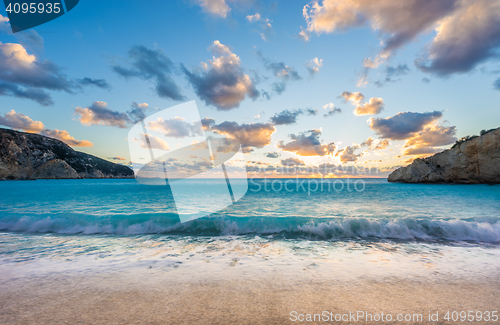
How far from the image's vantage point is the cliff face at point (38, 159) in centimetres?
8506

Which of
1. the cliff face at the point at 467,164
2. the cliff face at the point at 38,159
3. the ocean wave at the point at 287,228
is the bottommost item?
the ocean wave at the point at 287,228

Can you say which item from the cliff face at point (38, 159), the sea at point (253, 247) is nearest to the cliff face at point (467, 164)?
the sea at point (253, 247)

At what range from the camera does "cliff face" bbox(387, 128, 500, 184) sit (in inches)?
1529

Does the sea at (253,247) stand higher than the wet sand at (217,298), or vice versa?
the wet sand at (217,298)

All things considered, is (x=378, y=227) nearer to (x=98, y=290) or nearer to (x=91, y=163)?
(x=98, y=290)

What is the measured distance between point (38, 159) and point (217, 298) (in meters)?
149

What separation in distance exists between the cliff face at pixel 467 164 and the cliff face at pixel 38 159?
4745 inches

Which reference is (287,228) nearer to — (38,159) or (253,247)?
(253,247)

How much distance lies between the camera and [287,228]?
10422 mm

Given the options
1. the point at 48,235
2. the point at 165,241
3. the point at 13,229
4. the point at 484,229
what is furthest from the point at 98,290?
the point at 484,229

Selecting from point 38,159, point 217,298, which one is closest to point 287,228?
point 217,298

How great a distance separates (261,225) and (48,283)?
8.49 meters

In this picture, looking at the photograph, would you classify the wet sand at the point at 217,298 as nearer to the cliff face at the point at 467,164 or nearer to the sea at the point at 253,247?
the sea at the point at 253,247

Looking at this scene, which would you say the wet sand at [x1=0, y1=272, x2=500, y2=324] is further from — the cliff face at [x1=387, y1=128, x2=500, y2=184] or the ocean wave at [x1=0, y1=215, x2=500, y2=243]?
the cliff face at [x1=387, y1=128, x2=500, y2=184]
